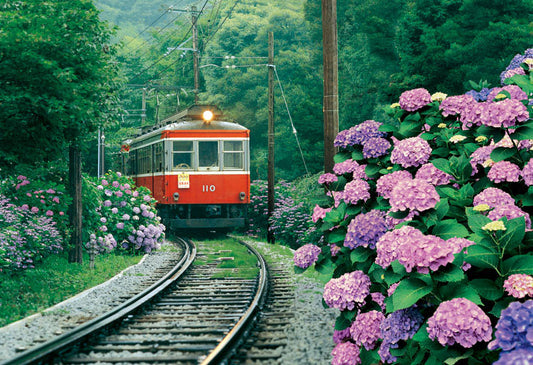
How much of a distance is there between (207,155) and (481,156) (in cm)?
1487

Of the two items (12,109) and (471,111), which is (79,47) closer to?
(12,109)

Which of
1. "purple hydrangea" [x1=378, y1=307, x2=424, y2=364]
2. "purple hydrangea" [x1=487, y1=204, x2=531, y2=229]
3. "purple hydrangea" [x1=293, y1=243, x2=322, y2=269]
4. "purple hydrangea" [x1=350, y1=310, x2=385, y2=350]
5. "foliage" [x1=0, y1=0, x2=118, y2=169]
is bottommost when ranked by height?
"purple hydrangea" [x1=350, y1=310, x2=385, y2=350]

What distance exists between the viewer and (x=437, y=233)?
412 cm

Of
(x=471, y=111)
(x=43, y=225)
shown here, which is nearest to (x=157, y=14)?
(x=43, y=225)

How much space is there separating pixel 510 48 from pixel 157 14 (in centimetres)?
9221

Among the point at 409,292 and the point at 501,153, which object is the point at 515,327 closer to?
the point at 409,292

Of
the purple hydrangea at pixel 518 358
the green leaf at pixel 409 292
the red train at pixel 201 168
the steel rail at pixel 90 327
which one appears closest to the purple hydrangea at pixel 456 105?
the green leaf at pixel 409 292

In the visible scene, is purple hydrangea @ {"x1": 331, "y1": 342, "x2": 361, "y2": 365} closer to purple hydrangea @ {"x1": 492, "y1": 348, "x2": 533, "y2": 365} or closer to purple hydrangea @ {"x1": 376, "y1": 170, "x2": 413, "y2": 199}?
purple hydrangea @ {"x1": 376, "y1": 170, "x2": 413, "y2": 199}

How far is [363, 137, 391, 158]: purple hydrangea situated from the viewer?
5.63m

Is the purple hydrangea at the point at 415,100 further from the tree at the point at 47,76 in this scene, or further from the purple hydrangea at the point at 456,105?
the tree at the point at 47,76

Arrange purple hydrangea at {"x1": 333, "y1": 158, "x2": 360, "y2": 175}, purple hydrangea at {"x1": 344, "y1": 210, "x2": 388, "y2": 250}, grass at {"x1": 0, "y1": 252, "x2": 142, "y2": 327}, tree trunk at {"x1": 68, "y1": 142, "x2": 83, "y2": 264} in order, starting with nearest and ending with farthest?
1. purple hydrangea at {"x1": 344, "y1": 210, "x2": 388, "y2": 250}
2. purple hydrangea at {"x1": 333, "y1": 158, "x2": 360, "y2": 175}
3. grass at {"x1": 0, "y1": 252, "x2": 142, "y2": 327}
4. tree trunk at {"x1": 68, "y1": 142, "x2": 83, "y2": 264}

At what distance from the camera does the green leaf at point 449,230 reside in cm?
405

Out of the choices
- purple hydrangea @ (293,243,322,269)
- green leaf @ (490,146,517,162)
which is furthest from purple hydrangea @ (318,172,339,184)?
green leaf @ (490,146,517,162)

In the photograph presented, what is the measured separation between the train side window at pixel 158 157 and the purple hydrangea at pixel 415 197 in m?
15.9
